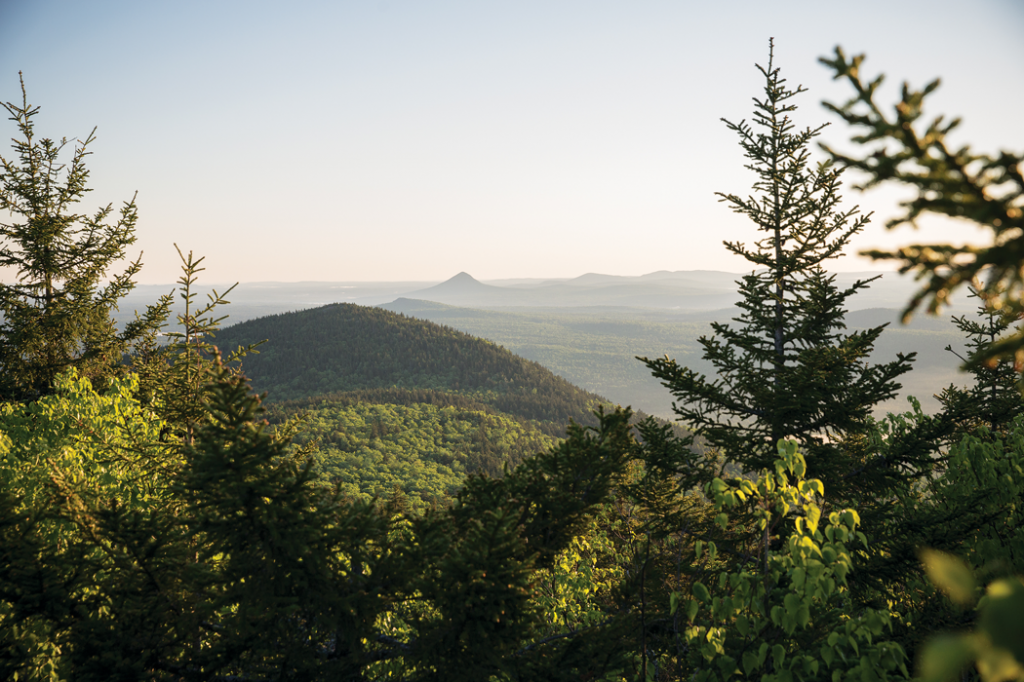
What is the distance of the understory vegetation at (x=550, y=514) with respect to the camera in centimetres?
303

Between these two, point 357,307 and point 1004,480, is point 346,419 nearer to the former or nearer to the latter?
point 357,307

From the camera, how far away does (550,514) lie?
5.32 m

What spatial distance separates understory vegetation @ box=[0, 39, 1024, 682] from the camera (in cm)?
303

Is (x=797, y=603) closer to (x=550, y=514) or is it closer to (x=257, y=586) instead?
(x=550, y=514)

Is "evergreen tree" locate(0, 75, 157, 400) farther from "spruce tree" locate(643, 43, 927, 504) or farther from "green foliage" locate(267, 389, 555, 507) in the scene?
"green foliage" locate(267, 389, 555, 507)

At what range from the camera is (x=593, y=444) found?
5617 millimetres

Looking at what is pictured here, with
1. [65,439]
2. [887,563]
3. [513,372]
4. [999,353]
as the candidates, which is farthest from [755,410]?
[513,372]

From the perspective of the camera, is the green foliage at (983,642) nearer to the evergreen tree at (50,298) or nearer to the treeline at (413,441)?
the evergreen tree at (50,298)

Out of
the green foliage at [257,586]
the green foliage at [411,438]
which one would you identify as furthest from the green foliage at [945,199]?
the green foliage at [411,438]

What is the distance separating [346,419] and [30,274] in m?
89.3

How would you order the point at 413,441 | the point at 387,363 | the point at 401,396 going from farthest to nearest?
the point at 387,363 → the point at 401,396 → the point at 413,441

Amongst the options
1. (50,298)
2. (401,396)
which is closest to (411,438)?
(401,396)

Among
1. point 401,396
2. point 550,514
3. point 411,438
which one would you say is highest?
point 550,514

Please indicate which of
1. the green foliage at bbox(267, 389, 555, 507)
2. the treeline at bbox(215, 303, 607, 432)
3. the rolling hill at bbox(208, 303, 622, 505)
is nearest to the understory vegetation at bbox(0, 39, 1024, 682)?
the rolling hill at bbox(208, 303, 622, 505)
